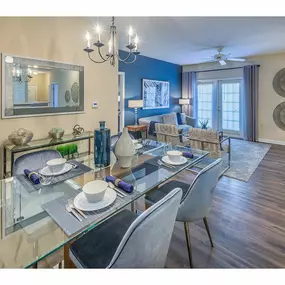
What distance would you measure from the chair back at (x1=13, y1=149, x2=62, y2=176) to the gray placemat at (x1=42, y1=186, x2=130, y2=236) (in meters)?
0.71

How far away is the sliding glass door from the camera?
22.3ft

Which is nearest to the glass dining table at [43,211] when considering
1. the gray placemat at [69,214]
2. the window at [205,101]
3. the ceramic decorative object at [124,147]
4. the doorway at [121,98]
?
the gray placemat at [69,214]

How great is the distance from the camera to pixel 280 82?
5707mm

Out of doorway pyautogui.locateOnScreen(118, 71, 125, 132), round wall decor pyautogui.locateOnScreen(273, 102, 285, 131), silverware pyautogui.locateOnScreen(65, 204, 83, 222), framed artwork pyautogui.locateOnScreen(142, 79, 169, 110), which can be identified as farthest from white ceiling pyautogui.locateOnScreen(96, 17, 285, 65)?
silverware pyautogui.locateOnScreen(65, 204, 83, 222)

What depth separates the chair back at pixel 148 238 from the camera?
2.81 feet

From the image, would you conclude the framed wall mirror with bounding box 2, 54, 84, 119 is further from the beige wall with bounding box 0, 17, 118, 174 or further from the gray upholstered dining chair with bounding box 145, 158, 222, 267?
the gray upholstered dining chair with bounding box 145, 158, 222, 267

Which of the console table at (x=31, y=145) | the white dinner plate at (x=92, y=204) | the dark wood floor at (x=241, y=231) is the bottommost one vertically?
the dark wood floor at (x=241, y=231)

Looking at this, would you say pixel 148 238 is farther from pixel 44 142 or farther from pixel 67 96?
pixel 67 96

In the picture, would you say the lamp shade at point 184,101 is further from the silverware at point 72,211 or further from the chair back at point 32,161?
the silverware at point 72,211

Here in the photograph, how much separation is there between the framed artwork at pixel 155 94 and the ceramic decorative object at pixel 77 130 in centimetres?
311

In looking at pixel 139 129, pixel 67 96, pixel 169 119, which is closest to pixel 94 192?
pixel 67 96
